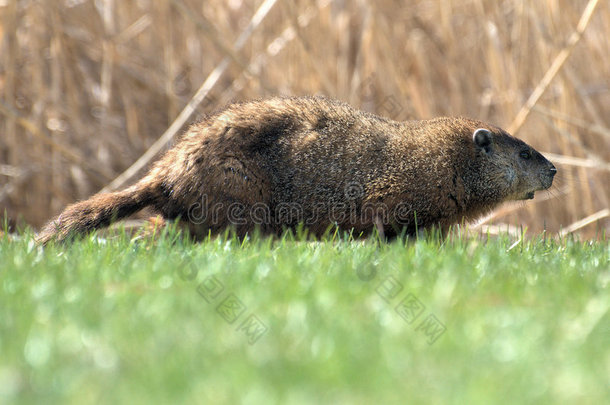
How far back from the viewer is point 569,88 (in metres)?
7.55

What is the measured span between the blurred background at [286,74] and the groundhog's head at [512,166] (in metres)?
1.12

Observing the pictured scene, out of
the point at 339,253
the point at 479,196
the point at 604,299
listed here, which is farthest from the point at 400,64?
the point at 604,299

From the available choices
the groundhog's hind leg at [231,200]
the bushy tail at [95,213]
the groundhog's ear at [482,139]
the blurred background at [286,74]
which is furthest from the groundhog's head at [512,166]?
the bushy tail at [95,213]

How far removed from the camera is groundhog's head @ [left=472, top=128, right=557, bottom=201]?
5957 millimetres

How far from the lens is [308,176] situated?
5.42 meters

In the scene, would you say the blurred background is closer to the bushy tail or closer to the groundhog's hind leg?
the bushy tail

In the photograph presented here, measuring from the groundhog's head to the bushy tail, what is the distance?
2.31m

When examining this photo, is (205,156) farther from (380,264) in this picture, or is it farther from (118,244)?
(380,264)

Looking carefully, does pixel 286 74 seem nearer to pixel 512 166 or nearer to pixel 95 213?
pixel 512 166

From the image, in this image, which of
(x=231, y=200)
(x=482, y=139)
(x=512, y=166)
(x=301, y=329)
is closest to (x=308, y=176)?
(x=231, y=200)

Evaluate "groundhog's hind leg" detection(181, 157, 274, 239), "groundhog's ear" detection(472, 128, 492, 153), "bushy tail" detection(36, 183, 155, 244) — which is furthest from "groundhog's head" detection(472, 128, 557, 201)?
"bushy tail" detection(36, 183, 155, 244)

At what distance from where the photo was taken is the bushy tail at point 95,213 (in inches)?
197

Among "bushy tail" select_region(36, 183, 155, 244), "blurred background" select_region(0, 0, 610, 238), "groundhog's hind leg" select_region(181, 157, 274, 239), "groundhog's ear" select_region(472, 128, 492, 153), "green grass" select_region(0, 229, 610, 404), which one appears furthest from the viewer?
"blurred background" select_region(0, 0, 610, 238)

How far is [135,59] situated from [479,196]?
4.11m
